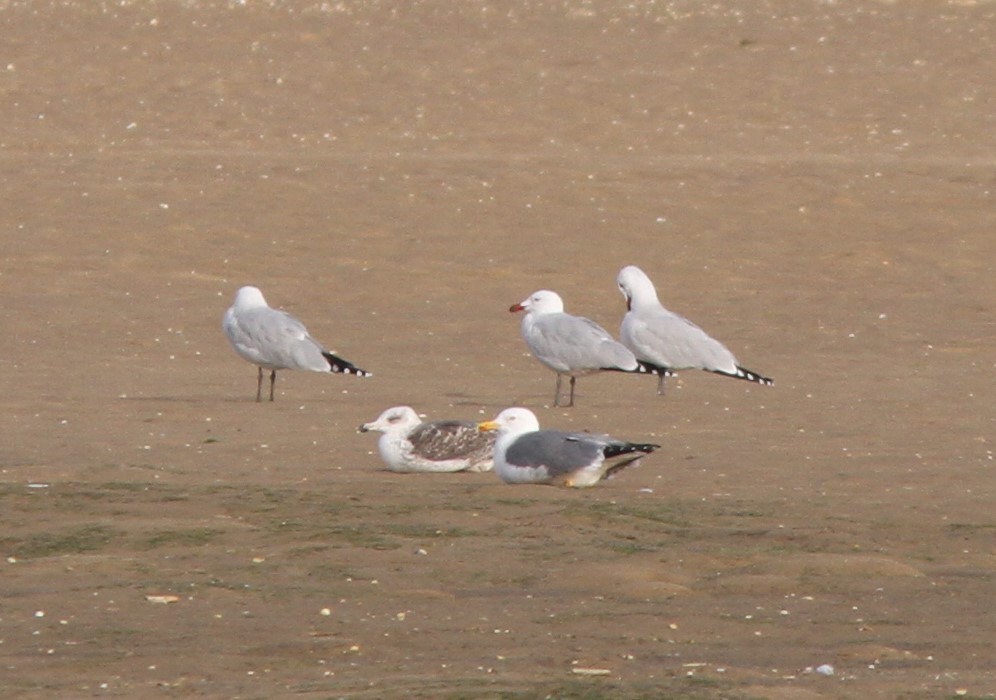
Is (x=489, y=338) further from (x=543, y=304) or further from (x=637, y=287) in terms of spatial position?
(x=543, y=304)

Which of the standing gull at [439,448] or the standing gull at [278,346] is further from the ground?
the standing gull at [278,346]

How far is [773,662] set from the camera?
6941 mm

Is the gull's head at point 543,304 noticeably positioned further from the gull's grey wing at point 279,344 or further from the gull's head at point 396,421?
the gull's head at point 396,421

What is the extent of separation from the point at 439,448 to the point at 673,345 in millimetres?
4141

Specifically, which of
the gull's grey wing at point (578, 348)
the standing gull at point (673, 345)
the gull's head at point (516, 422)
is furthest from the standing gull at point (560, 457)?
the standing gull at point (673, 345)

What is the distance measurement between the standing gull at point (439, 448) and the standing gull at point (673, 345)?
12.2 ft

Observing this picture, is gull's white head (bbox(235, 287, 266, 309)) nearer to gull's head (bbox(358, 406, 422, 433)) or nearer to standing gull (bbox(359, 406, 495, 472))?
gull's head (bbox(358, 406, 422, 433))

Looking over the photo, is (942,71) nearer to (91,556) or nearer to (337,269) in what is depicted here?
(337,269)

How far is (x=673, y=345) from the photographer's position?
14.9 m

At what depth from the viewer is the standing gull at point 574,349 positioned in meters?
14.2

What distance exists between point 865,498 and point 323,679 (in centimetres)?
442

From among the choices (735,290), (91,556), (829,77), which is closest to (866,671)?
(91,556)

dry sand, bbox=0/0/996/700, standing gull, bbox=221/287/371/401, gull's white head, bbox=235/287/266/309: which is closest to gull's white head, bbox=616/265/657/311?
dry sand, bbox=0/0/996/700

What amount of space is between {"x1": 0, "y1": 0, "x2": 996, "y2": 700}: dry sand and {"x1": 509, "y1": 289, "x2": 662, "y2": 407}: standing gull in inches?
15.5
